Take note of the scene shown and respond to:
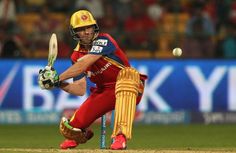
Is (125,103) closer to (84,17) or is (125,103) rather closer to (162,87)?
(84,17)

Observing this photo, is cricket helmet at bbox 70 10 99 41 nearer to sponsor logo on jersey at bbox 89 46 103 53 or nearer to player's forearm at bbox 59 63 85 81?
sponsor logo on jersey at bbox 89 46 103 53

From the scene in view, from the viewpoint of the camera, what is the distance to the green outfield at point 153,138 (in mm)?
11891

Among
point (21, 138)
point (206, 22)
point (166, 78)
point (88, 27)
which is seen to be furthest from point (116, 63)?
Answer: point (206, 22)

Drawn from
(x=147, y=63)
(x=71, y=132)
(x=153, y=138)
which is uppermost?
(x=147, y=63)

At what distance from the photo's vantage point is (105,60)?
33.0ft

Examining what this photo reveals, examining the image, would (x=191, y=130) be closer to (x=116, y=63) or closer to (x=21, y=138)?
(x=21, y=138)

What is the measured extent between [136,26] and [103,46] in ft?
27.1

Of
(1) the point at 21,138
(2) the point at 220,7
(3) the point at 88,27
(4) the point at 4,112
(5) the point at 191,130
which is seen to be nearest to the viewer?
(3) the point at 88,27

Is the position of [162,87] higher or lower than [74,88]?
higher

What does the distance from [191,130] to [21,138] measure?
326cm

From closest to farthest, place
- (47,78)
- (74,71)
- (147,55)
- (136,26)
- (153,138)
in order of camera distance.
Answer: (47,78), (74,71), (153,138), (147,55), (136,26)

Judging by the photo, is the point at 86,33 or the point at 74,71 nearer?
the point at 74,71

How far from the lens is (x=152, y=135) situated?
1434 centimetres

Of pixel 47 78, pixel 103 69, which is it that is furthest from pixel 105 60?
pixel 47 78
